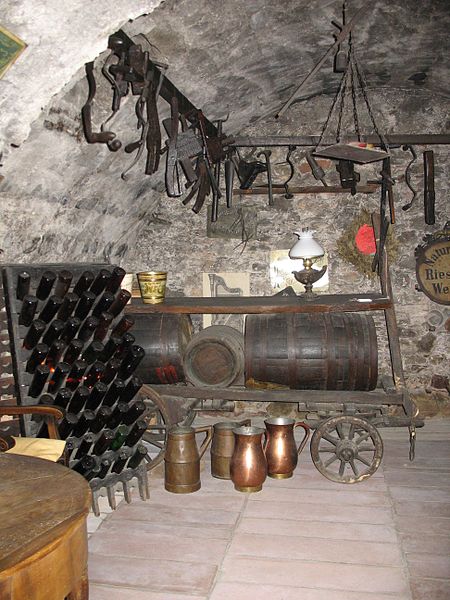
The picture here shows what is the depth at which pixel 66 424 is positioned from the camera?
3.16 m

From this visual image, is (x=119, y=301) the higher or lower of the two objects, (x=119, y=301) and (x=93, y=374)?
the higher

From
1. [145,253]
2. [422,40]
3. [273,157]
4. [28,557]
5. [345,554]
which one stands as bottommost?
[345,554]

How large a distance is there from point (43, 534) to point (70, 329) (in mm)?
1895

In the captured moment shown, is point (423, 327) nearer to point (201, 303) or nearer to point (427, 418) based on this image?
point (427, 418)

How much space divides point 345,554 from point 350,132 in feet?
12.9

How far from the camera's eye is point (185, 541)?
10.2 feet

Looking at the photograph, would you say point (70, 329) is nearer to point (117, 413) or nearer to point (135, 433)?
point (117, 413)

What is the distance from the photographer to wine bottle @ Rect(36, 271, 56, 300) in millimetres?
3102

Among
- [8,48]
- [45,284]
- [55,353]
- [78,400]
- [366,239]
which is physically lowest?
[78,400]

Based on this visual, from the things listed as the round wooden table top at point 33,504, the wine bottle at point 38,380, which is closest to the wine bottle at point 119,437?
the wine bottle at point 38,380

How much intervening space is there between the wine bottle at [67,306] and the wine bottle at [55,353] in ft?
0.49

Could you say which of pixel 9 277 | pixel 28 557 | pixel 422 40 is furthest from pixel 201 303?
pixel 28 557

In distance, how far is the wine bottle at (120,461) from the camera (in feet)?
11.3

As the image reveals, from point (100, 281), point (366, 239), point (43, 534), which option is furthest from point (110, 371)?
point (366, 239)
